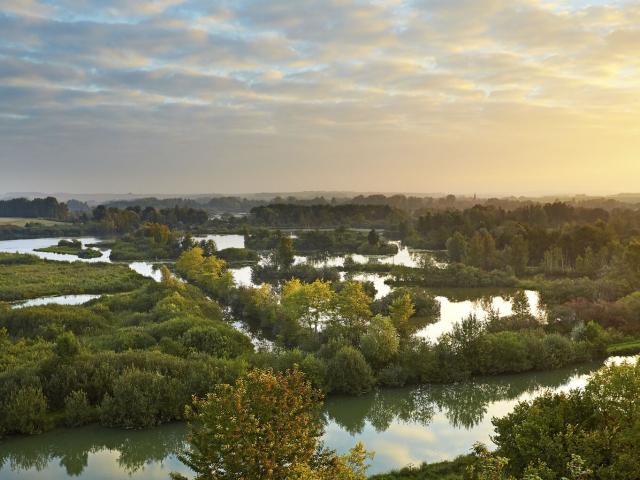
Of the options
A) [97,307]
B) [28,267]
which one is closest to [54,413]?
[97,307]

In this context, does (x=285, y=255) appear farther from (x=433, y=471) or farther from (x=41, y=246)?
(x=41, y=246)

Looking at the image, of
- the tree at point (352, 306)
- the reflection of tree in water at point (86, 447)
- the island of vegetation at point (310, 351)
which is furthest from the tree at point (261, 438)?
the tree at point (352, 306)

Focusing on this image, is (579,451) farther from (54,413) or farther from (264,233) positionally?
(264,233)

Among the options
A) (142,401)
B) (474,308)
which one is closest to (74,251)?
(474,308)

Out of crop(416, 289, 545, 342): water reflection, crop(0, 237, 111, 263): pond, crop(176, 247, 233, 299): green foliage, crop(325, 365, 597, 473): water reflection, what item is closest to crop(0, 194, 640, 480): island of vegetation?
crop(176, 247, 233, 299): green foliage

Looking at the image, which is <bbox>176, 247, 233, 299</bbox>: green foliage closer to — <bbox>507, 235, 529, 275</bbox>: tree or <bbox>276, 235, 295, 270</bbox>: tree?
<bbox>276, 235, 295, 270</bbox>: tree

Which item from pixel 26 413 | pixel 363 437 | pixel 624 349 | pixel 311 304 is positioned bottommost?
pixel 363 437

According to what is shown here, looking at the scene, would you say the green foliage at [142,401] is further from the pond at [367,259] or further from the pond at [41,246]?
the pond at [41,246]
